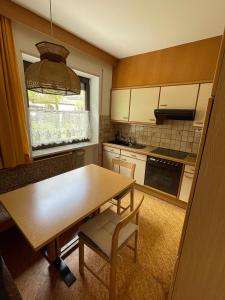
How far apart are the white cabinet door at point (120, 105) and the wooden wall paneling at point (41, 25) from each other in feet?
2.61

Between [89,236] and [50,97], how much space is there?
2.26m

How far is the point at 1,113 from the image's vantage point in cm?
173

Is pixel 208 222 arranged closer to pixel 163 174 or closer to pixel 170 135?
pixel 163 174

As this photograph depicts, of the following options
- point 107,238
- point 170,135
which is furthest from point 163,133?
point 107,238

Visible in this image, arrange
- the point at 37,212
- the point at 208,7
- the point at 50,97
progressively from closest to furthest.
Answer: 1. the point at 37,212
2. the point at 208,7
3. the point at 50,97

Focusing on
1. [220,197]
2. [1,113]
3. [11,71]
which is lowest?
[220,197]

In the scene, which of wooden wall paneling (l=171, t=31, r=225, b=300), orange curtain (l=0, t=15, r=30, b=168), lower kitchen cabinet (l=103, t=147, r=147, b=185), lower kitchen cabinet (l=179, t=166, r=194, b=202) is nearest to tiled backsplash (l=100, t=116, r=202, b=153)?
lower kitchen cabinet (l=103, t=147, r=147, b=185)

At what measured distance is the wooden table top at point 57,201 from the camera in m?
1.00

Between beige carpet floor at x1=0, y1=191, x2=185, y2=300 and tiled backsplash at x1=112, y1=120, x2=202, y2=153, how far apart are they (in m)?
1.48

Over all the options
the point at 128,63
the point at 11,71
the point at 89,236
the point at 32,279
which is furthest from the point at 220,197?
the point at 128,63

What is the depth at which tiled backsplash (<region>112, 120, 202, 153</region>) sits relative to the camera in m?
2.60

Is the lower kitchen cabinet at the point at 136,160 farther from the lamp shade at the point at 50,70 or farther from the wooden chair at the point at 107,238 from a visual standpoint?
the lamp shade at the point at 50,70

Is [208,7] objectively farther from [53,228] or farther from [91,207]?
[53,228]

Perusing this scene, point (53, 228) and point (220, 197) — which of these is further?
point (53, 228)
